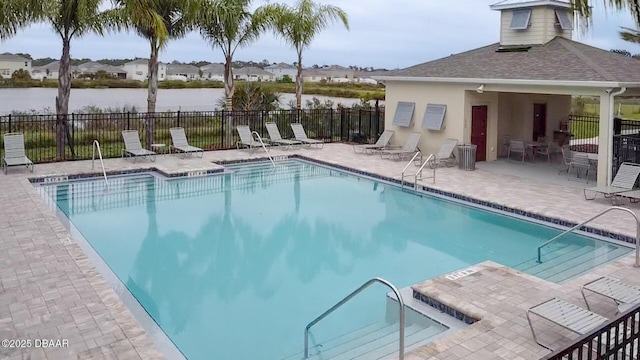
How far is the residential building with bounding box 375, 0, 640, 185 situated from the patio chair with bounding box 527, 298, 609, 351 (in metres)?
8.87

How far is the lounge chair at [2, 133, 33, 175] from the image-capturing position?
14.1 metres

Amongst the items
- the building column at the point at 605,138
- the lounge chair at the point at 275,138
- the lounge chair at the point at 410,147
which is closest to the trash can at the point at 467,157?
the lounge chair at the point at 410,147

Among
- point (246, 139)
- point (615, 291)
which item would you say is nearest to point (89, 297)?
point (615, 291)

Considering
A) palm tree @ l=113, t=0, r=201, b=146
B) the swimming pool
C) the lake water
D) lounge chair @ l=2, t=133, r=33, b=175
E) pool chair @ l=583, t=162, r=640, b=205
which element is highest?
palm tree @ l=113, t=0, r=201, b=146

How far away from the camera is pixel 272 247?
9.62m

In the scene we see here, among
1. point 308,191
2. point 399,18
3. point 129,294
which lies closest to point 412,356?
point 129,294

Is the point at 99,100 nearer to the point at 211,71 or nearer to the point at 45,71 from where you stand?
the point at 45,71

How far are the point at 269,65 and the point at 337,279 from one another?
129 ft

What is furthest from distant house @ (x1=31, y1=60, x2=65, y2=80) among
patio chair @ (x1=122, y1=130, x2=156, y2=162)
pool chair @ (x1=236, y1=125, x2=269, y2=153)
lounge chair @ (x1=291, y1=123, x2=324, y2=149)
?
lounge chair @ (x1=291, y1=123, x2=324, y2=149)

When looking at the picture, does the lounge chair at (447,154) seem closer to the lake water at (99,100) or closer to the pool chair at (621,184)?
the pool chair at (621,184)

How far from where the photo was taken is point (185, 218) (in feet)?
36.9

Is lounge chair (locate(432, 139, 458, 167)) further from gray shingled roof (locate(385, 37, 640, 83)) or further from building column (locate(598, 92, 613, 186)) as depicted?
building column (locate(598, 92, 613, 186))

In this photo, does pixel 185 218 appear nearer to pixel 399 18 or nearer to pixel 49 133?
pixel 49 133

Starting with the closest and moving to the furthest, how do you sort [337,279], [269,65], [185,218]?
1. [337,279]
2. [185,218]
3. [269,65]
